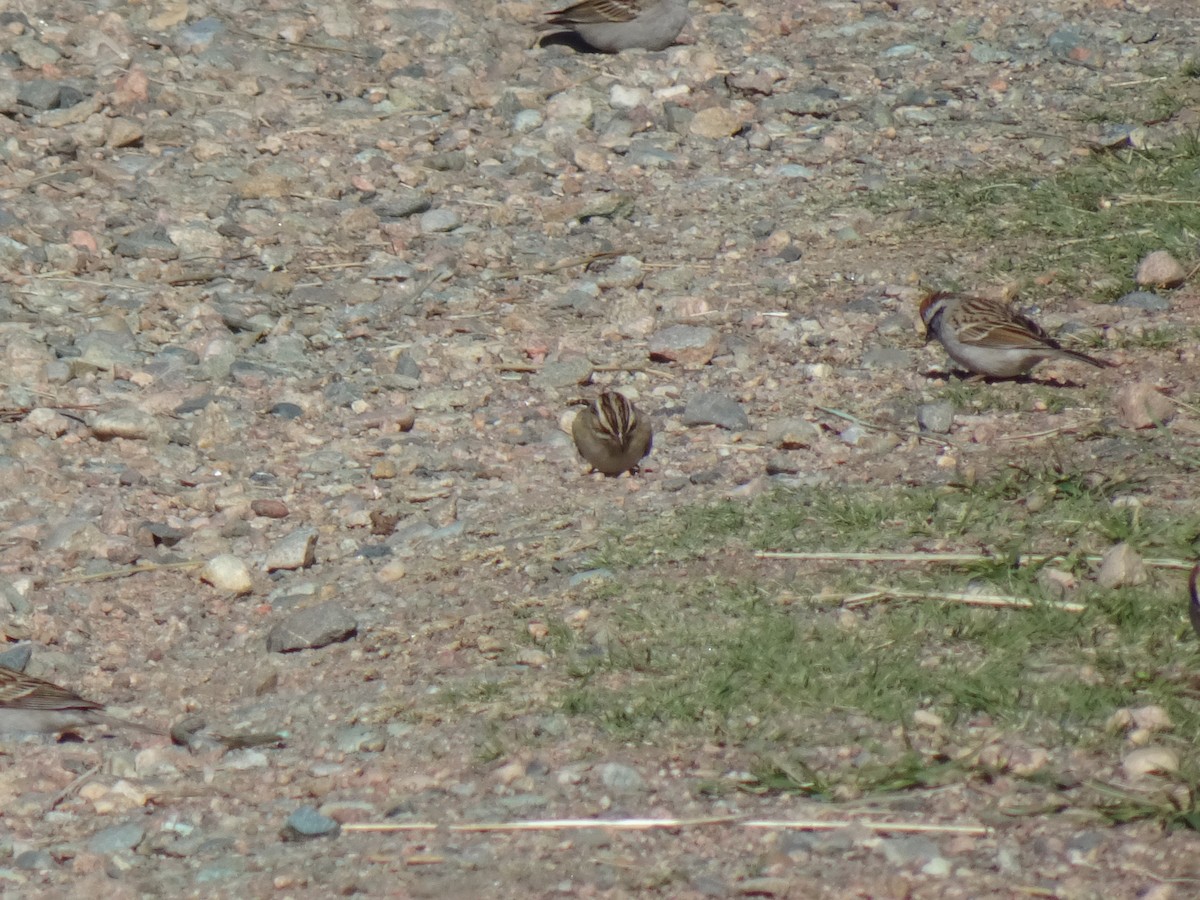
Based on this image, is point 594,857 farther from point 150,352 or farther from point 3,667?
point 150,352

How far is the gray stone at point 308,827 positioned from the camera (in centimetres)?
433

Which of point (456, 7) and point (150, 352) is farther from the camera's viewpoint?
point (456, 7)

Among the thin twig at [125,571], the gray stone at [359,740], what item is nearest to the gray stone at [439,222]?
the thin twig at [125,571]

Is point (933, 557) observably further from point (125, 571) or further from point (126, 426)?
point (126, 426)

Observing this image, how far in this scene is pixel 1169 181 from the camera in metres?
8.71

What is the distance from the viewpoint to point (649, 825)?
420 cm

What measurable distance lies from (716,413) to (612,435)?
72 centimetres

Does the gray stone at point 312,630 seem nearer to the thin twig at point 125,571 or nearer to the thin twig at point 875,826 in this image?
the thin twig at point 125,571

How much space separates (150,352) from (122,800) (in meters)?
3.18

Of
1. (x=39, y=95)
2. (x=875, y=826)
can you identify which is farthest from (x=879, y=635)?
(x=39, y=95)

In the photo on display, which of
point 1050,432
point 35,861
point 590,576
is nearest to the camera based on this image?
point 35,861

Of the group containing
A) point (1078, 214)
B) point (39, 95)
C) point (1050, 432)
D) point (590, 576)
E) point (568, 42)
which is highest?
point (568, 42)

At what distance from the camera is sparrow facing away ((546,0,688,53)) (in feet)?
35.1

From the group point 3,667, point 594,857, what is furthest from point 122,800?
point 594,857
